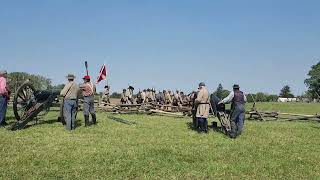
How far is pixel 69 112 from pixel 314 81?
108485 millimetres

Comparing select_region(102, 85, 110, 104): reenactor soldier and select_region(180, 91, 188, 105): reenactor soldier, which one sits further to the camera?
select_region(180, 91, 188, 105): reenactor soldier

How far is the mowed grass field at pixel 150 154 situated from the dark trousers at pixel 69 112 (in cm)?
33

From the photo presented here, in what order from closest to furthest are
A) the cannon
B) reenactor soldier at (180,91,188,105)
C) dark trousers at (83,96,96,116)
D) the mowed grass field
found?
the mowed grass field → the cannon → dark trousers at (83,96,96,116) → reenactor soldier at (180,91,188,105)

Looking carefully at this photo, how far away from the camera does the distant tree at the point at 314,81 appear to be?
11696cm

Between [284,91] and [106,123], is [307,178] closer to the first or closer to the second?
[106,123]

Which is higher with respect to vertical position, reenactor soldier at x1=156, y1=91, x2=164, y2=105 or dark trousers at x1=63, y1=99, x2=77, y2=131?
reenactor soldier at x1=156, y1=91, x2=164, y2=105

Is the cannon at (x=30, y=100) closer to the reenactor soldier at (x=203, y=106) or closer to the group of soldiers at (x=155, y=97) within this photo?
the reenactor soldier at (x=203, y=106)

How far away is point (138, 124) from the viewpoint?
1986cm

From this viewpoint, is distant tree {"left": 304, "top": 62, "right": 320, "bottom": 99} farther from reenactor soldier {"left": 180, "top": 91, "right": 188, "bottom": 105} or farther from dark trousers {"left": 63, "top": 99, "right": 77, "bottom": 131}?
dark trousers {"left": 63, "top": 99, "right": 77, "bottom": 131}

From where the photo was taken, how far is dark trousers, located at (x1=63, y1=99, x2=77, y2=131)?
55.4 ft

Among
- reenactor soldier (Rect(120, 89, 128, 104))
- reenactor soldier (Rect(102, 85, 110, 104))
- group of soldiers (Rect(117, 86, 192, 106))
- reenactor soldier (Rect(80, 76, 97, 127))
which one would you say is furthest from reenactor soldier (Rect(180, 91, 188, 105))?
reenactor soldier (Rect(80, 76, 97, 127))

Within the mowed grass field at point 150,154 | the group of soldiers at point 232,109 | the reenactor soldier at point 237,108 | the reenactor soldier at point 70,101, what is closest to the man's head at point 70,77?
the reenactor soldier at point 70,101

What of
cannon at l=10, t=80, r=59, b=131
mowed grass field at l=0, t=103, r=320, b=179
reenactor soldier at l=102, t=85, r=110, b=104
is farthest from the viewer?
reenactor soldier at l=102, t=85, r=110, b=104

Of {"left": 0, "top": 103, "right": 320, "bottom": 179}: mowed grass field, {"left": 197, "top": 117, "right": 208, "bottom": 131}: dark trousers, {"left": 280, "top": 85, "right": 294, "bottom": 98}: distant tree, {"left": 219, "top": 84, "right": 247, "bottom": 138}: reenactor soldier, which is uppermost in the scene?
{"left": 280, "top": 85, "right": 294, "bottom": 98}: distant tree
